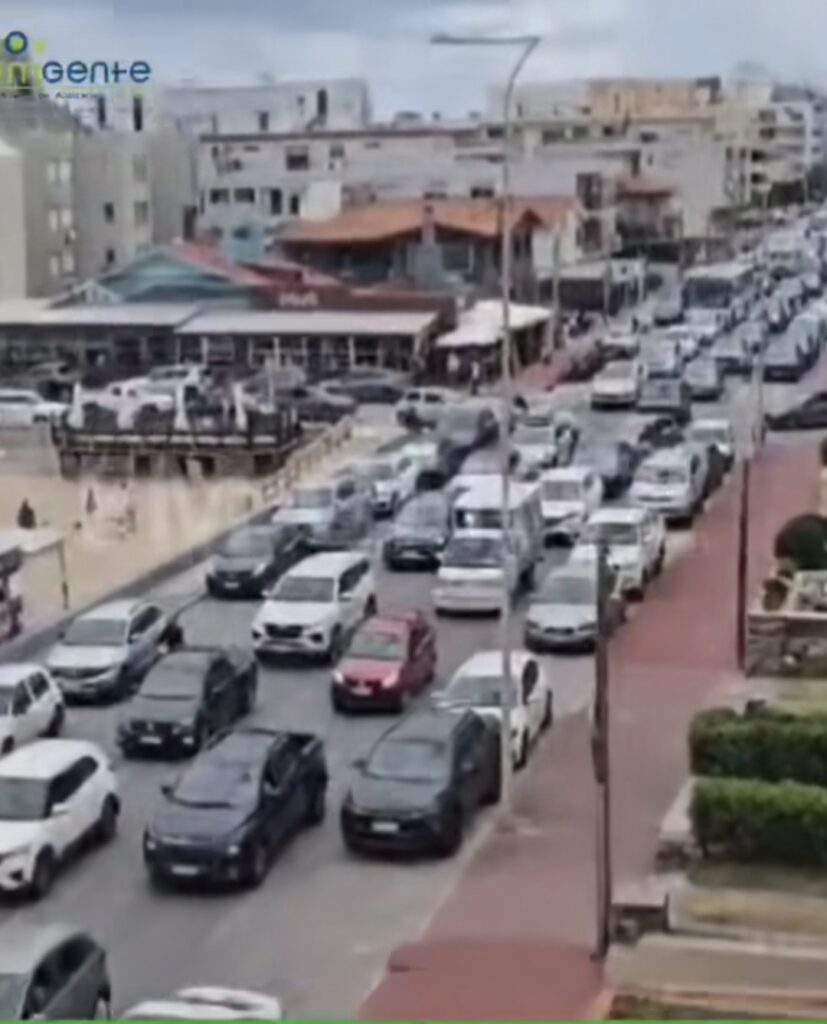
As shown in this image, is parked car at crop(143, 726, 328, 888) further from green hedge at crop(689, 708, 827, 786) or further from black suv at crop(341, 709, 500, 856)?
green hedge at crop(689, 708, 827, 786)

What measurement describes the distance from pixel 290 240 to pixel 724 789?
56.0 metres

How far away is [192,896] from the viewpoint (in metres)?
17.3

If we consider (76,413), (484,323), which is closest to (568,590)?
(76,413)

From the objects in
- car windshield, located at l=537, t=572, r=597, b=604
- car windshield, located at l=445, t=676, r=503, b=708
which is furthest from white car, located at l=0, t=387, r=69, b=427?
car windshield, located at l=445, t=676, r=503, b=708

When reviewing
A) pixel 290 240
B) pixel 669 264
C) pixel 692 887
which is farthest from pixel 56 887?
pixel 669 264

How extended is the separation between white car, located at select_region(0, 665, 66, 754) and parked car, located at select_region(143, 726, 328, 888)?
271 centimetres

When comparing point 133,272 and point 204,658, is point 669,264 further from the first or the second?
point 204,658

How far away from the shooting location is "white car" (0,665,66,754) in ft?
68.3

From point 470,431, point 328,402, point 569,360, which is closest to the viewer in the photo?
point 470,431

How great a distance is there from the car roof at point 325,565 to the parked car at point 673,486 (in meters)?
7.13

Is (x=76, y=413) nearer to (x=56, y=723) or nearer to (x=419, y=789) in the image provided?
(x=56, y=723)

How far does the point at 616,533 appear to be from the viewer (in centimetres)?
2912

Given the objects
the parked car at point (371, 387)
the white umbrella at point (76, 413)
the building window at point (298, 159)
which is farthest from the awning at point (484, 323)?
the building window at point (298, 159)

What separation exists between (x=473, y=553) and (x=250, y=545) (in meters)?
3.12
